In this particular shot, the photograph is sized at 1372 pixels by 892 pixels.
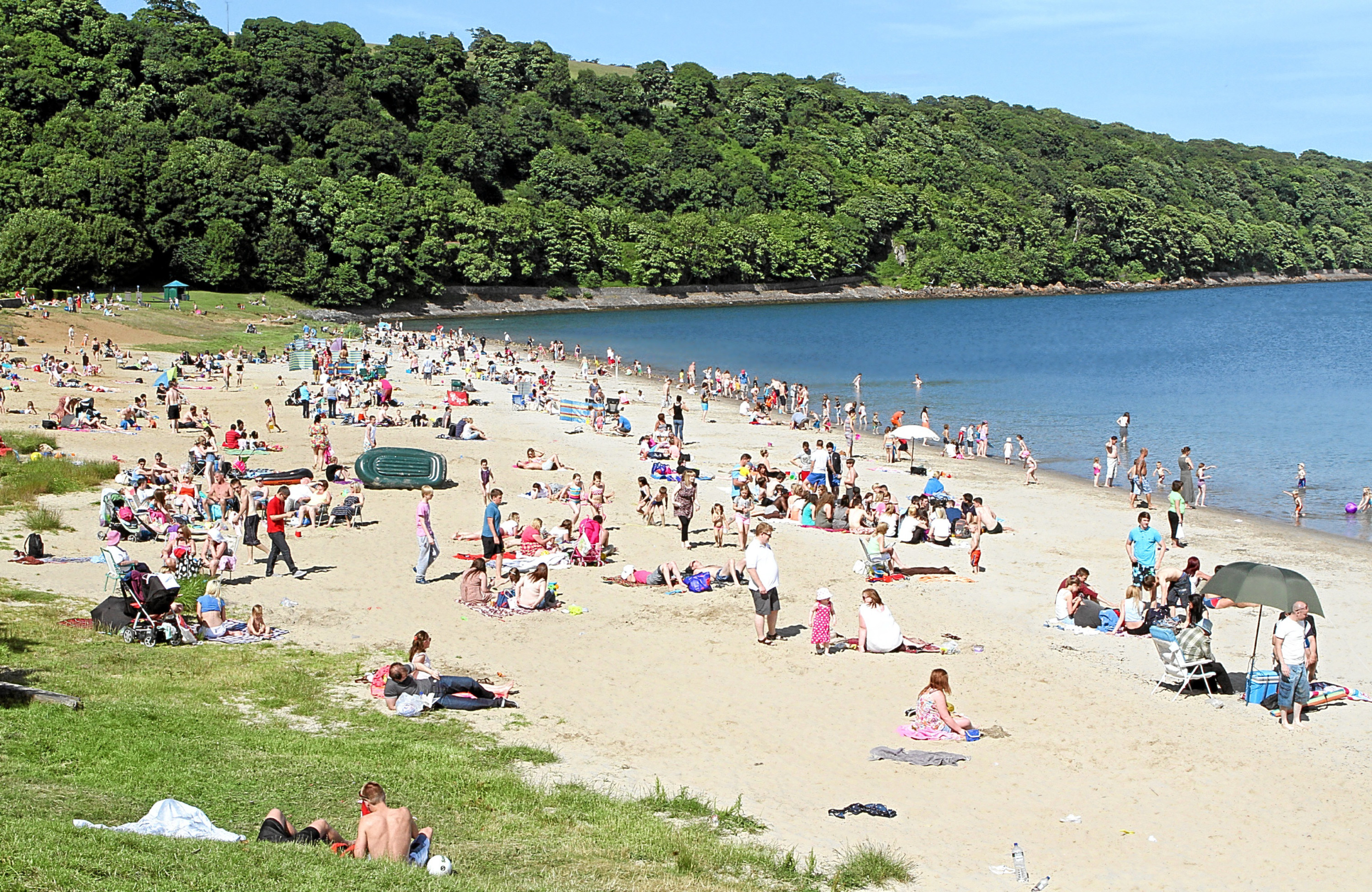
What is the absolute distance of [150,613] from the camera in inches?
561

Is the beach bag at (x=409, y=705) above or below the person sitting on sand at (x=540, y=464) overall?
below

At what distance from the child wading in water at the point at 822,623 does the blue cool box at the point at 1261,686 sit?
181 inches

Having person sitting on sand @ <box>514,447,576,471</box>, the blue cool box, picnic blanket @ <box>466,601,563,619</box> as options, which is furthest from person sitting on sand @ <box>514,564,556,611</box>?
person sitting on sand @ <box>514,447,576,471</box>

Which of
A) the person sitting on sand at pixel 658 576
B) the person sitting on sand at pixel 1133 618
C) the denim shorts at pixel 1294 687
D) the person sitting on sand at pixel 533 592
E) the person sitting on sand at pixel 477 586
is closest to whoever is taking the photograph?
the denim shorts at pixel 1294 687

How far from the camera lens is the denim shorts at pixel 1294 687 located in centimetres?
1213

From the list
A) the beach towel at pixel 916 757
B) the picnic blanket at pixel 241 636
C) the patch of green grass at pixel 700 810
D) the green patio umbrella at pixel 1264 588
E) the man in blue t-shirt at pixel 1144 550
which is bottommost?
the picnic blanket at pixel 241 636

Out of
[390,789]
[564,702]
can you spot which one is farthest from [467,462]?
[390,789]

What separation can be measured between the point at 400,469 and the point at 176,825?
56.6 ft

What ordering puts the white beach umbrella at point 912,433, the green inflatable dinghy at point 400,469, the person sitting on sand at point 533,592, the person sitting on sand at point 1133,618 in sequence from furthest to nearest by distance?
the white beach umbrella at point 912,433 < the green inflatable dinghy at point 400,469 < the person sitting on sand at point 533,592 < the person sitting on sand at point 1133,618

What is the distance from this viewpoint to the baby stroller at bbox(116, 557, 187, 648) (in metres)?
13.9

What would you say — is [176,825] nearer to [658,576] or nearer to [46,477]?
[658,576]

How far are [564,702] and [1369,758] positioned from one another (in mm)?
7829

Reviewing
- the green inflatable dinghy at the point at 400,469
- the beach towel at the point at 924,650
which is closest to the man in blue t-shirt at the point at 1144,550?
the beach towel at the point at 924,650

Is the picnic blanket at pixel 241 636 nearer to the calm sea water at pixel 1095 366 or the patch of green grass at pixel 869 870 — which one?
the patch of green grass at pixel 869 870
